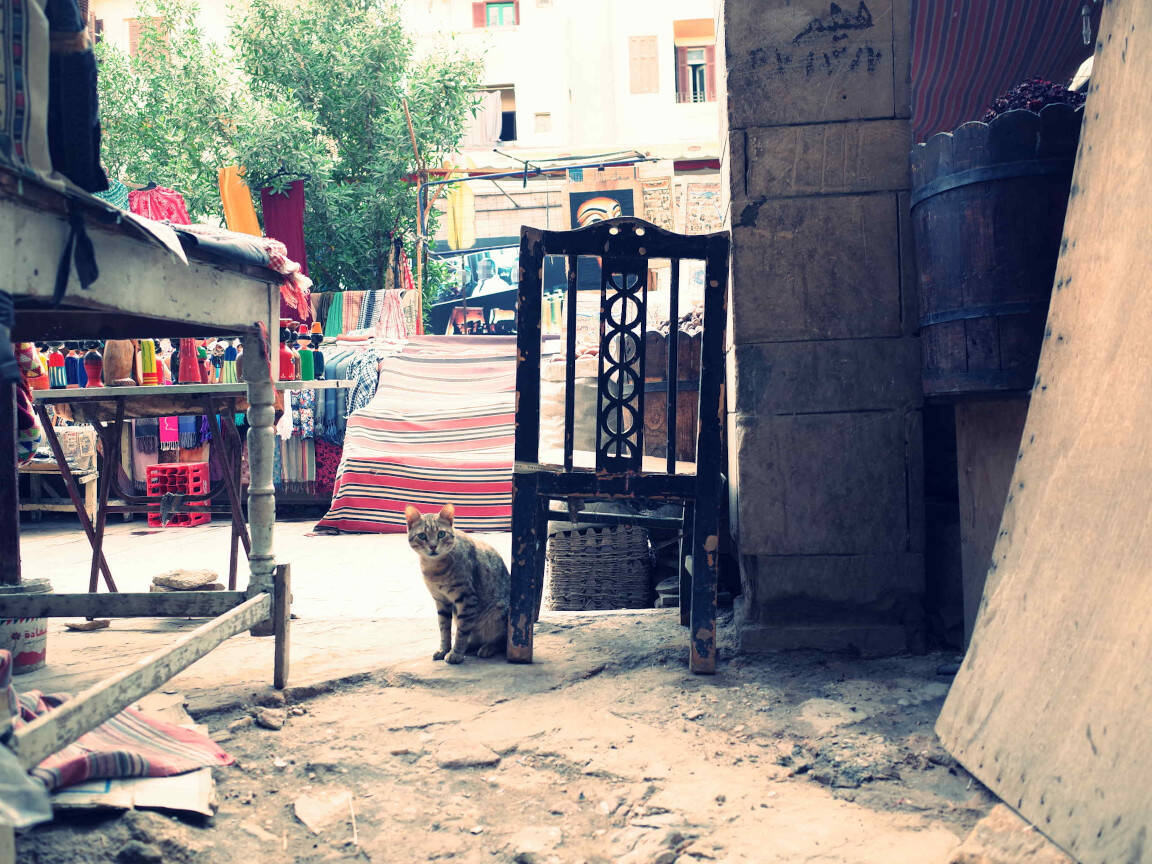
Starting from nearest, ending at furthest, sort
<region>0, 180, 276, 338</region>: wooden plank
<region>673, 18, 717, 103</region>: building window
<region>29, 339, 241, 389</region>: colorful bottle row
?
<region>0, 180, 276, 338</region>: wooden plank < <region>29, 339, 241, 389</region>: colorful bottle row < <region>673, 18, 717, 103</region>: building window

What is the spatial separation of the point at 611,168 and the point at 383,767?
Result: 10.4 m

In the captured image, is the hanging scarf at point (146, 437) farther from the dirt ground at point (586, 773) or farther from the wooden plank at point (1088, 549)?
the wooden plank at point (1088, 549)

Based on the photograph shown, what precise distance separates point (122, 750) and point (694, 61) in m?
20.1

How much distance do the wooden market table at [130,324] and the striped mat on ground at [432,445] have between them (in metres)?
3.83

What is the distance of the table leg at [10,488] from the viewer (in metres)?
2.92

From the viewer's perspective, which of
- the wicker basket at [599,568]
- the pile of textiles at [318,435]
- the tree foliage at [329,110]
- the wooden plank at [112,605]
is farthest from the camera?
the tree foliage at [329,110]

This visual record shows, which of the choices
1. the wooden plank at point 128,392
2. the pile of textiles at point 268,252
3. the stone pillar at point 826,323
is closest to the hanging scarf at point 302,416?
the wooden plank at point 128,392

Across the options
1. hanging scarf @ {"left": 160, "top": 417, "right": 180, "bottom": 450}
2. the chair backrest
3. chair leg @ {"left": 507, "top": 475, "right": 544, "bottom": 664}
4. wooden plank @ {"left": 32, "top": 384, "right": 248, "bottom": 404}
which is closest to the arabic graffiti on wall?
the chair backrest

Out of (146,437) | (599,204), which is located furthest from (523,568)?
(599,204)

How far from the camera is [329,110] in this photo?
1330 centimetres

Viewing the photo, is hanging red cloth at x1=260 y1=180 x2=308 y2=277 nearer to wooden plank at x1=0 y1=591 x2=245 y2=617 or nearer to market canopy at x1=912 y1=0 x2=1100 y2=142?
market canopy at x1=912 y1=0 x2=1100 y2=142

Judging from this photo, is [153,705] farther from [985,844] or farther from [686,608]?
[985,844]

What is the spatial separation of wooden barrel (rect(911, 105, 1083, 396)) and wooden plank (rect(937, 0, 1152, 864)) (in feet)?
0.71

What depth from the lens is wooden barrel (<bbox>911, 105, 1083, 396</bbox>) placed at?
7.12 ft
